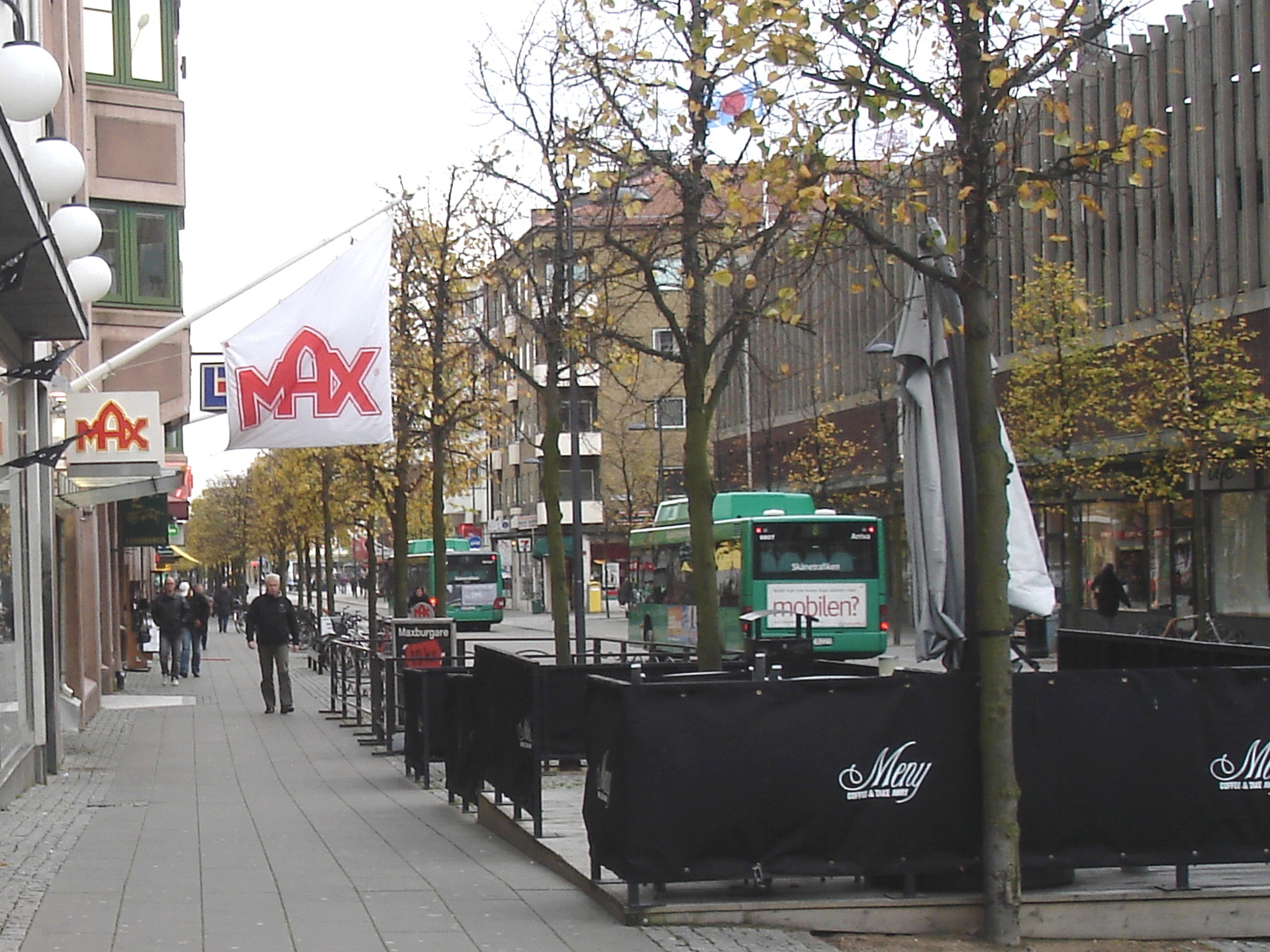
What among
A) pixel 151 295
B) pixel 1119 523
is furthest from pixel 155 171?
pixel 1119 523

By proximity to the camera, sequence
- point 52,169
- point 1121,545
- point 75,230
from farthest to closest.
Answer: point 1121,545
point 75,230
point 52,169

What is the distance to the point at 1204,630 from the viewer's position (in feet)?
106

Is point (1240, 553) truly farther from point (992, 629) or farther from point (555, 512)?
point (992, 629)

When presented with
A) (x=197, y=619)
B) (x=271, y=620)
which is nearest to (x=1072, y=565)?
(x=197, y=619)

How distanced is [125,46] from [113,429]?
1287 centimetres

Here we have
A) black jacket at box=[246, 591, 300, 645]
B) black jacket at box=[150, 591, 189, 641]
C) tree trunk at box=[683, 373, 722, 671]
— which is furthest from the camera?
black jacket at box=[150, 591, 189, 641]

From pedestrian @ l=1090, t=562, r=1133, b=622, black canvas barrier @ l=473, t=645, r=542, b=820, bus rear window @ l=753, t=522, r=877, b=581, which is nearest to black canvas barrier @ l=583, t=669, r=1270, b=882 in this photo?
black canvas barrier @ l=473, t=645, r=542, b=820

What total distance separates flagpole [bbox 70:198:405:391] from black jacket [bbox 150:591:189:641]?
18795 millimetres

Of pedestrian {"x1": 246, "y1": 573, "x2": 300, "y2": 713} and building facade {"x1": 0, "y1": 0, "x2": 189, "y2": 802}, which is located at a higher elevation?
building facade {"x1": 0, "y1": 0, "x2": 189, "y2": 802}

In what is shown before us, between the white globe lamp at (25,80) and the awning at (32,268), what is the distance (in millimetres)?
366

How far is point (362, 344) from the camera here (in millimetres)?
15938

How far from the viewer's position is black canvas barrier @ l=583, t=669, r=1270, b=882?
8.79 meters

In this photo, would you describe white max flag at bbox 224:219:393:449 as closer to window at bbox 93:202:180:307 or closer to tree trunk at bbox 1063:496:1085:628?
window at bbox 93:202:180:307

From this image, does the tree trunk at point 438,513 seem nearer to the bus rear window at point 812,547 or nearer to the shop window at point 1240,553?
the bus rear window at point 812,547
